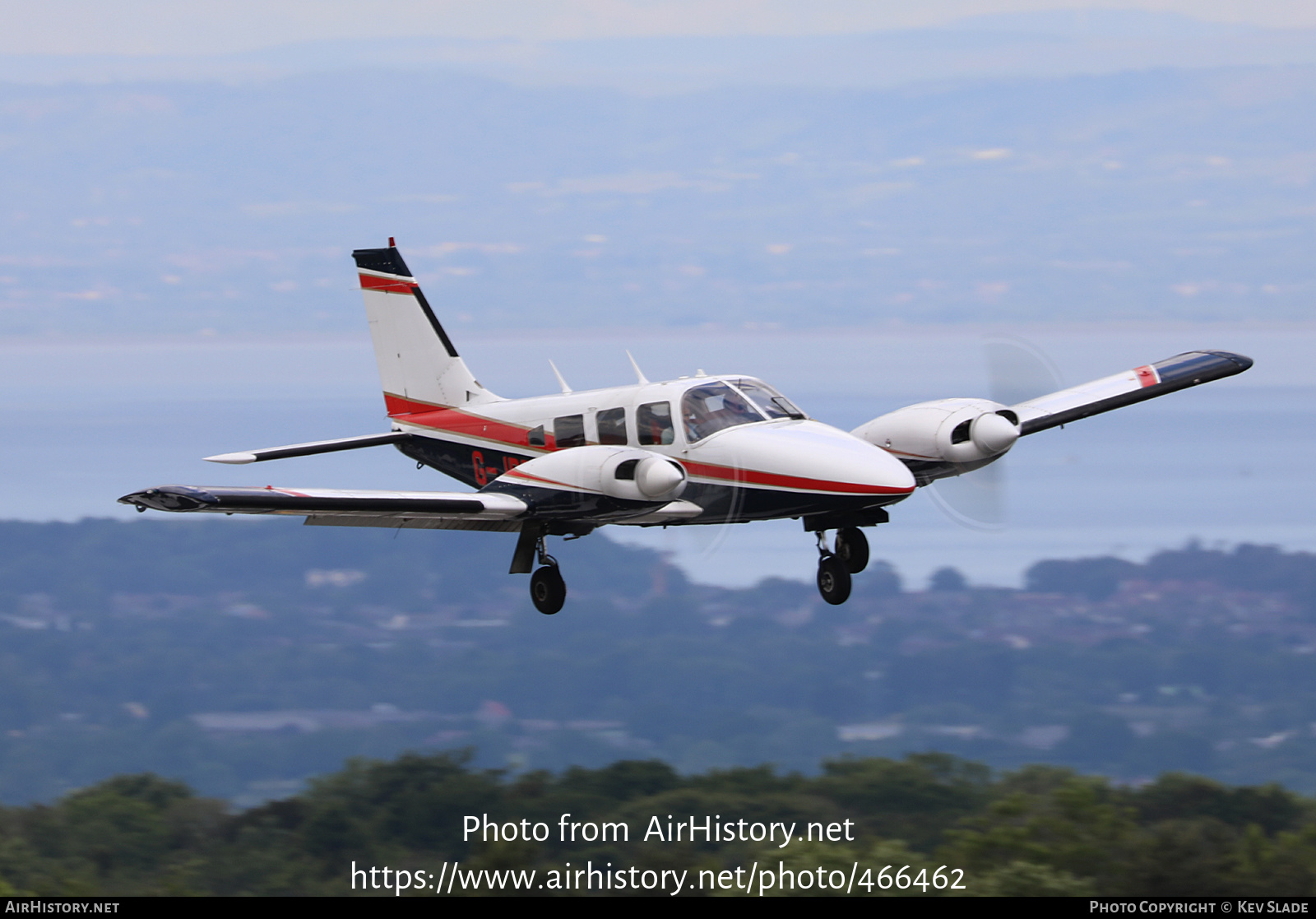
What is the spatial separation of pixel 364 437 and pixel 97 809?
300 ft

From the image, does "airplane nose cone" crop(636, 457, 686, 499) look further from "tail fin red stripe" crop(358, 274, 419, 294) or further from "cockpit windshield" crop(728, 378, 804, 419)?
"tail fin red stripe" crop(358, 274, 419, 294)

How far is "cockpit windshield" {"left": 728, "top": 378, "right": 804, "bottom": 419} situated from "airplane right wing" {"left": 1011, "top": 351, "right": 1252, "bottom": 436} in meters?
4.34

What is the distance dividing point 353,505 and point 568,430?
459 cm

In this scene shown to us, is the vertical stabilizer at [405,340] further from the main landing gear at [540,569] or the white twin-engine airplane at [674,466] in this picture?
the main landing gear at [540,569]

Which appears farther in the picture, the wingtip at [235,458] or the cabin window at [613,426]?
the wingtip at [235,458]

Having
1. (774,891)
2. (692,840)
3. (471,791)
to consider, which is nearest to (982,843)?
(774,891)

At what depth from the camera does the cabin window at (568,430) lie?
80.1 feet

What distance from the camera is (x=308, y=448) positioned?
1070 inches

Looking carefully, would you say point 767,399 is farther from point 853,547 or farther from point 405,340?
point 405,340

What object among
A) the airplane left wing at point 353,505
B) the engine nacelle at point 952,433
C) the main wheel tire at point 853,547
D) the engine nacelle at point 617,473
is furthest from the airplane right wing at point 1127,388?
the airplane left wing at point 353,505

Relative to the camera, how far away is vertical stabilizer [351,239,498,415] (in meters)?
29.1

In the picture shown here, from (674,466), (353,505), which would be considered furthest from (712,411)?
(353,505)

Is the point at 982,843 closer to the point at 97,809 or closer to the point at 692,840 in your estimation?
the point at 692,840

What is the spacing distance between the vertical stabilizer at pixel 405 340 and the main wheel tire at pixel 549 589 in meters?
6.26
